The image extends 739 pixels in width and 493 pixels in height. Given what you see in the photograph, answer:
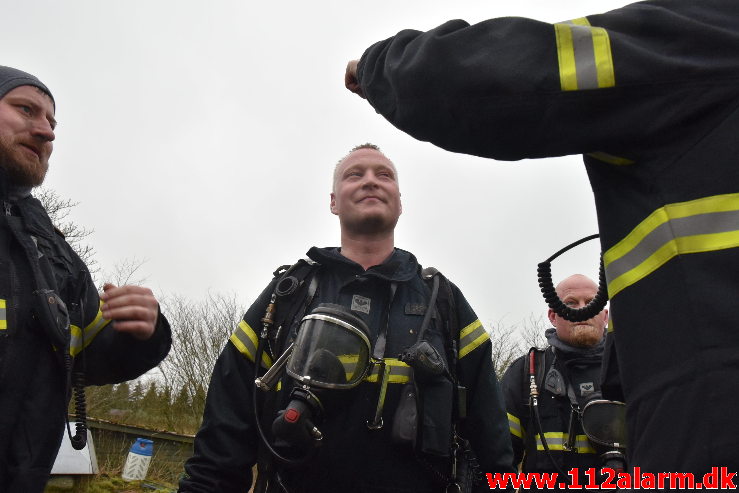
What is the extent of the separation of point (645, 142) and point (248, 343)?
92.8 inches

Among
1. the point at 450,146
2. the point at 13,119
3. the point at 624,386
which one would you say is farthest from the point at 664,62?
the point at 13,119

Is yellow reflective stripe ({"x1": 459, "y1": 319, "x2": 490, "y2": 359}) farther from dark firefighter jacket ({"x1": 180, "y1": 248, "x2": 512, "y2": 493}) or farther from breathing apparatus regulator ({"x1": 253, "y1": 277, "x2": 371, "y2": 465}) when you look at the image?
breathing apparatus regulator ({"x1": 253, "y1": 277, "x2": 371, "y2": 465})

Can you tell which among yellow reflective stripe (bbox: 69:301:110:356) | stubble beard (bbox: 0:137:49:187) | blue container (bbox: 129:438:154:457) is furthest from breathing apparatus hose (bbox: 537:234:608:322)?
blue container (bbox: 129:438:154:457)

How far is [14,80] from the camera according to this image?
3160 millimetres

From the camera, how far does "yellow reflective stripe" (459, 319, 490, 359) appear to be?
10.8ft

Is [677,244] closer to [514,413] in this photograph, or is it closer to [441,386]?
[441,386]

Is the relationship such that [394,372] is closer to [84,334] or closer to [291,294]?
[291,294]

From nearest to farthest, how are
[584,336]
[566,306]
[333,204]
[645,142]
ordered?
1. [645,142]
2. [566,306]
3. [333,204]
4. [584,336]

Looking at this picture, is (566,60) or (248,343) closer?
(566,60)

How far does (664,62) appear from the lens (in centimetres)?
138

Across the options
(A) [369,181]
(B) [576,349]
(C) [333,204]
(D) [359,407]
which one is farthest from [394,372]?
(B) [576,349]

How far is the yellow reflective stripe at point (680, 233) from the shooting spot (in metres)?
1.28

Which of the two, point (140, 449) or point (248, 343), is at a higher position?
point (248, 343)

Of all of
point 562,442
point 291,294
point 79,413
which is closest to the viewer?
point 79,413
